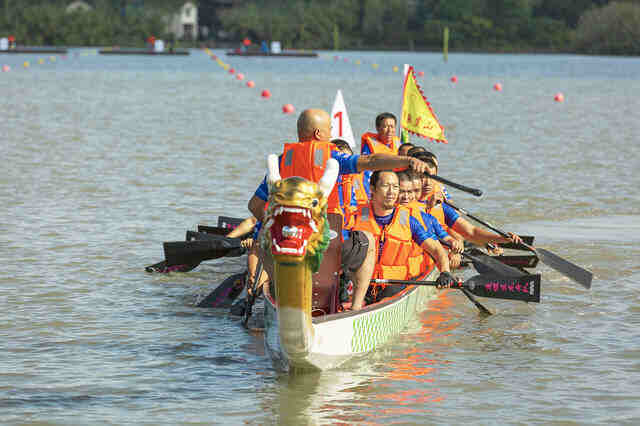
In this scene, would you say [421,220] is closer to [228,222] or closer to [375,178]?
[375,178]

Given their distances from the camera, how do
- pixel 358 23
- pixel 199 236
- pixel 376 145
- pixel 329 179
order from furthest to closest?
pixel 358 23 < pixel 376 145 < pixel 199 236 < pixel 329 179

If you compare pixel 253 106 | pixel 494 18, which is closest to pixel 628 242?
pixel 253 106

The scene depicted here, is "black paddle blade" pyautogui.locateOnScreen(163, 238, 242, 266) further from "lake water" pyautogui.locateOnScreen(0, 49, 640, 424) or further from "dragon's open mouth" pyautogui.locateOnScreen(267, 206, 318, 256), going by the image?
"dragon's open mouth" pyautogui.locateOnScreen(267, 206, 318, 256)

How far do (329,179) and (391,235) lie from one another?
2633mm

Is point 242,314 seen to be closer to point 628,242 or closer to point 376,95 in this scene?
point 628,242

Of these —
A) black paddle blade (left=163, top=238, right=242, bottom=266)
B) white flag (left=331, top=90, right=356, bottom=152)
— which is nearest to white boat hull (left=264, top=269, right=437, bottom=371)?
black paddle blade (left=163, top=238, right=242, bottom=266)

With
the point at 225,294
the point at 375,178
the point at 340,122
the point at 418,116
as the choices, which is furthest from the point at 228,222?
the point at 375,178

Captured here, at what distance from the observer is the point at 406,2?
141250 mm

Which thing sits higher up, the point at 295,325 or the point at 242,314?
the point at 295,325

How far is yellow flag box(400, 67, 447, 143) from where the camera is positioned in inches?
610

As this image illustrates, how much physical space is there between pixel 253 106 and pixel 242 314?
33.5 metres

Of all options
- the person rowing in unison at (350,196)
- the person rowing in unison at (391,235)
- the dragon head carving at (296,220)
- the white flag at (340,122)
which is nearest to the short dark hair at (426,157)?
the person rowing in unison at (350,196)

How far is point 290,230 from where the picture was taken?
7121 millimetres

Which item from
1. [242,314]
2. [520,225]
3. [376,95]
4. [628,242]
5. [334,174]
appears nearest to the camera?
[334,174]
